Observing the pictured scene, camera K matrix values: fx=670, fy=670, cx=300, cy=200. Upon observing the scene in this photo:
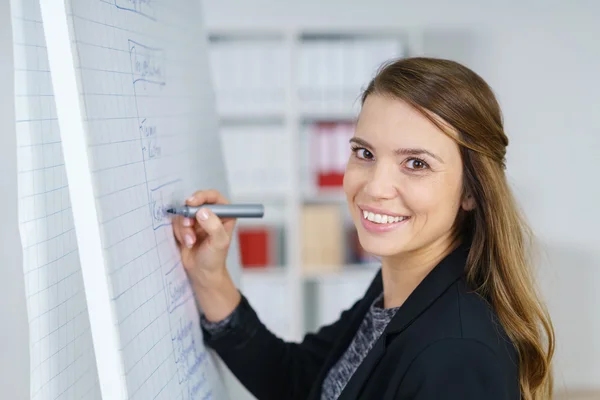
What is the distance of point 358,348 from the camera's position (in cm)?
140

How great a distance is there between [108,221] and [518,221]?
2.60ft

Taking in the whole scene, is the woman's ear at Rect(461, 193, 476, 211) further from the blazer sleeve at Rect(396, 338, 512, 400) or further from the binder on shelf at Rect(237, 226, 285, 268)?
the binder on shelf at Rect(237, 226, 285, 268)

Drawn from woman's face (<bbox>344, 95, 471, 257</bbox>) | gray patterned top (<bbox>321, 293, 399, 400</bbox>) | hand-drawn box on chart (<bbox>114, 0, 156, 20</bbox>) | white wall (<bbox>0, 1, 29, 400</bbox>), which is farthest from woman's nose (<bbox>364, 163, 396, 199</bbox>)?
white wall (<bbox>0, 1, 29, 400</bbox>)

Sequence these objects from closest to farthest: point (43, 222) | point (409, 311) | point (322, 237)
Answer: point (43, 222), point (409, 311), point (322, 237)

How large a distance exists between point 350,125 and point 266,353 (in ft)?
7.10

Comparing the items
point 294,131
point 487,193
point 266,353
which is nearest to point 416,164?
point 487,193

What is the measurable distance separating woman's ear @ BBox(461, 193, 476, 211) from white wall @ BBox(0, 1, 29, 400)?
3.03 m

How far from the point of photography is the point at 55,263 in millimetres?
979

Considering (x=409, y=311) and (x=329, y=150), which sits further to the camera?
(x=329, y=150)

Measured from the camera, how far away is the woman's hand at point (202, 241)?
125 centimetres

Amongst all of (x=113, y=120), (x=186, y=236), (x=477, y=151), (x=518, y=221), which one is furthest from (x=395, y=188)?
(x=113, y=120)

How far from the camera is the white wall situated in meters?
3.71

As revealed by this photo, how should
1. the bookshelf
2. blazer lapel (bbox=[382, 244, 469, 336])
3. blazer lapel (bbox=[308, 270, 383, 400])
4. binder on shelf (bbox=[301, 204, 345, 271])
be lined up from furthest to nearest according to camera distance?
binder on shelf (bbox=[301, 204, 345, 271]) < the bookshelf < blazer lapel (bbox=[308, 270, 383, 400]) < blazer lapel (bbox=[382, 244, 469, 336])

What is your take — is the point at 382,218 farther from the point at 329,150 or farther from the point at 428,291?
the point at 329,150
